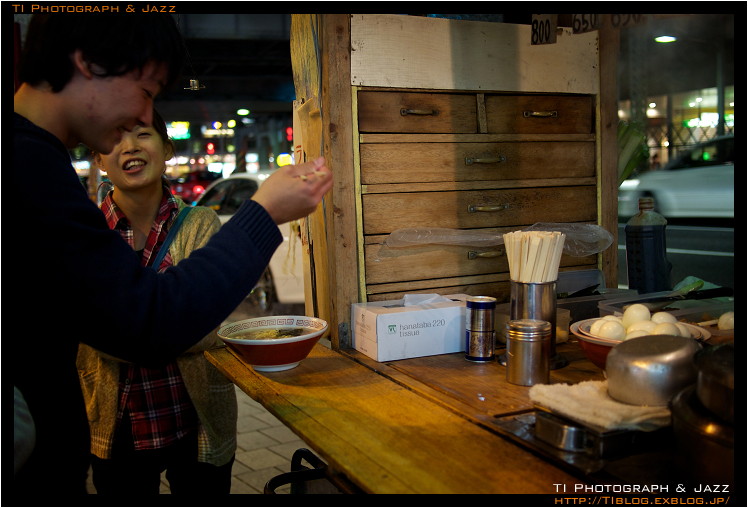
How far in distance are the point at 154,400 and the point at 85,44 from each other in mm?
1417

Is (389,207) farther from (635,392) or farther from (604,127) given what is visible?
(635,392)

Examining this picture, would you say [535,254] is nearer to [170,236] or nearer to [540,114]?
[540,114]

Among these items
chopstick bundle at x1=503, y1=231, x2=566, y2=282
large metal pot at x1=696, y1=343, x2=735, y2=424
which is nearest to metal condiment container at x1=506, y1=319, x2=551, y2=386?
chopstick bundle at x1=503, y1=231, x2=566, y2=282

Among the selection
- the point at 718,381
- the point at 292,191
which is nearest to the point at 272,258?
the point at 292,191

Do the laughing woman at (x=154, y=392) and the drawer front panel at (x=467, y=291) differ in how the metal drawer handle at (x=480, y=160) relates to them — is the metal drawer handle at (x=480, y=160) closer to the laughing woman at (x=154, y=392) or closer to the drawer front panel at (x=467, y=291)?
the drawer front panel at (x=467, y=291)

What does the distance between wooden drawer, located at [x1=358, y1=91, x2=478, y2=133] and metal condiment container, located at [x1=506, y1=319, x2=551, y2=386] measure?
1.05 meters

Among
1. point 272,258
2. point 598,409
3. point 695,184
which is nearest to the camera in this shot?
point 598,409

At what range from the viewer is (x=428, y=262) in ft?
8.95

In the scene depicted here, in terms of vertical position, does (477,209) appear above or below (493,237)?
above

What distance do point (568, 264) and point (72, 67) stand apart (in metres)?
2.30

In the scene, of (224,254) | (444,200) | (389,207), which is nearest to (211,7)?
(224,254)

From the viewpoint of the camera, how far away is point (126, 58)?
1344 mm

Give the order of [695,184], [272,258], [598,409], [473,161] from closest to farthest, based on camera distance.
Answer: [598,409] < [473,161] < [272,258] < [695,184]

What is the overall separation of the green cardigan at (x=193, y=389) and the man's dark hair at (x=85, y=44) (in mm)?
1126
